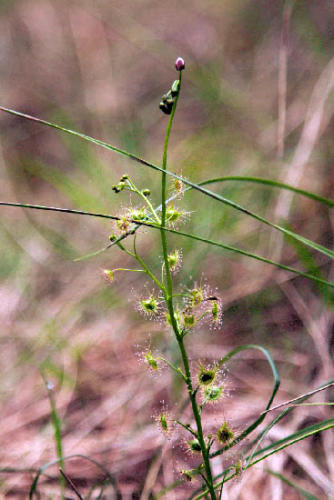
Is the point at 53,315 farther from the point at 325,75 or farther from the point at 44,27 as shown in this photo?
the point at 44,27

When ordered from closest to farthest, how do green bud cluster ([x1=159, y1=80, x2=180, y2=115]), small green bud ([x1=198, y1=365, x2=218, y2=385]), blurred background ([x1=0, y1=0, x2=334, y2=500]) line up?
green bud cluster ([x1=159, y1=80, x2=180, y2=115])
small green bud ([x1=198, y1=365, x2=218, y2=385])
blurred background ([x1=0, y1=0, x2=334, y2=500])

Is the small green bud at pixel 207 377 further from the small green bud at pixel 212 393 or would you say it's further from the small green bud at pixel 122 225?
the small green bud at pixel 122 225

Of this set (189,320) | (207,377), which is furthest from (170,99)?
(207,377)

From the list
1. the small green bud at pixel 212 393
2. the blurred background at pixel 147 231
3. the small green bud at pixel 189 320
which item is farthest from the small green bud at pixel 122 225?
the blurred background at pixel 147 231

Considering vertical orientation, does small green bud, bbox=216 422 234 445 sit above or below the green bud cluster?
below

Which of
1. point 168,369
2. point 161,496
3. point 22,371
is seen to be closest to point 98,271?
point 22,371

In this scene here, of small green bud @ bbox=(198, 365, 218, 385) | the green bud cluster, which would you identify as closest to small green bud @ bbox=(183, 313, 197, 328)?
small green bud @ bbox=(198, 365, 218, 385)

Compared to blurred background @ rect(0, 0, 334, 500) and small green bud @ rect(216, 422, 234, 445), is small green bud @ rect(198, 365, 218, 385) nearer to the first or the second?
small green bud @ rect(216, 422, 234, 445)

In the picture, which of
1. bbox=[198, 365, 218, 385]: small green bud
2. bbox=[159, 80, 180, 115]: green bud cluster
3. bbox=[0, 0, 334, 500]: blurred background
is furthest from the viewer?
bbox=[0, 0, 334, 500]: blurred background
